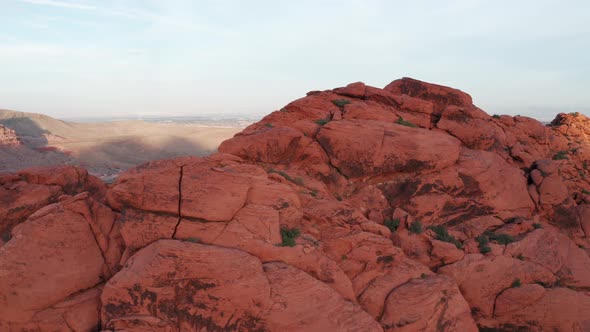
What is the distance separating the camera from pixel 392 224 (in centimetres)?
1224

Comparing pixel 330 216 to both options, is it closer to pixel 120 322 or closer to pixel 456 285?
pixel 456 285

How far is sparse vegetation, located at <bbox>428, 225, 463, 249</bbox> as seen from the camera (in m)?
12.3

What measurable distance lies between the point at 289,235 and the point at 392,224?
14.4 ft

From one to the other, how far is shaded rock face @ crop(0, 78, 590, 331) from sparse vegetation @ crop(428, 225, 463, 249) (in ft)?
0.33

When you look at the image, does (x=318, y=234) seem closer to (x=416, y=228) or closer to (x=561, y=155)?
(x=416, y=228)

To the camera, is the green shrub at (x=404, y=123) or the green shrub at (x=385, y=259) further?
the green shrub at (x=404, y=123)

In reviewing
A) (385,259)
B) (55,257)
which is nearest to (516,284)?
(385,259)

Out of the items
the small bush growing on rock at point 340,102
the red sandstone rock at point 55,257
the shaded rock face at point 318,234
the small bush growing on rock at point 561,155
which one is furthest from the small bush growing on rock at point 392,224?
the small bush growing on rock at point 561,155

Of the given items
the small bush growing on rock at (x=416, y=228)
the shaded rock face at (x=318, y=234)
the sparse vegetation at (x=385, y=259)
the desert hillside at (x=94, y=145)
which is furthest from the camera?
the desert hillside at (x=94, y=145)

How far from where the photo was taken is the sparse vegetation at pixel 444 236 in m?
12.3

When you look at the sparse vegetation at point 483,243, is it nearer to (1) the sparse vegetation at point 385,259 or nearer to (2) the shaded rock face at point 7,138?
(1) the sparse vegetation at point 385,259

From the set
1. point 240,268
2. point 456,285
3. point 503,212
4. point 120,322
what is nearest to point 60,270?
point 120,322

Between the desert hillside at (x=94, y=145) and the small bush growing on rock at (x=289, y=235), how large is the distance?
145ft

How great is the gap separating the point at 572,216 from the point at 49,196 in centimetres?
2095
